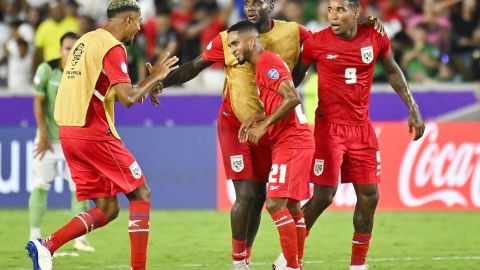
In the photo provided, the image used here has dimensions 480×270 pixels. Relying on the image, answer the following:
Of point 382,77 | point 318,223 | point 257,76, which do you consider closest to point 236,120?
point 257,76

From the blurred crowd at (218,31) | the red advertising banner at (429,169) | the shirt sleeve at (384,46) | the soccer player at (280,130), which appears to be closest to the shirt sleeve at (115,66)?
the soccer player at (280,130)

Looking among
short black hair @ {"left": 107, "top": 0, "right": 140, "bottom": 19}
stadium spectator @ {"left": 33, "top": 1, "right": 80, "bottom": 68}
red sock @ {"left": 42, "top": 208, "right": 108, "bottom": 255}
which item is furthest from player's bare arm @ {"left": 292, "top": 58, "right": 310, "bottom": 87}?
stadium spectator @ {"left": 33, "top": 1, "right": 80, "bottom": 68}

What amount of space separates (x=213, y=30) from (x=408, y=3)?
3479mm

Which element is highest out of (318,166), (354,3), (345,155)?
(354,3)

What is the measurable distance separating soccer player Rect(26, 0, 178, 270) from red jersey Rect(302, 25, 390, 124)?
1611 mm

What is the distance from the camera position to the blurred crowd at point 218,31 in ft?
62.7

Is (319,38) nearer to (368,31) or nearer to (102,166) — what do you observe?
(368,31)

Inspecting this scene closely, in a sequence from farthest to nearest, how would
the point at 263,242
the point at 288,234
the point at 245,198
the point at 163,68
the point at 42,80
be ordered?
the point at 263,242 < the point at 42,80 < the point at 245,198 < the point at 288,234 < the point at 163,68

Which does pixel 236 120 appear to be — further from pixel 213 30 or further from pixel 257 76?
pixel 213 30

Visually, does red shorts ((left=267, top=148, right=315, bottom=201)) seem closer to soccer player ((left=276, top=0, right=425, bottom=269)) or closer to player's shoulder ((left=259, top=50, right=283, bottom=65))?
soccer player ((left=276, top=0, right=425, bottom=269))

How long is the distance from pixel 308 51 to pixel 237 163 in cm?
124

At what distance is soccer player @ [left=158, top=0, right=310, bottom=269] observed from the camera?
10.6m

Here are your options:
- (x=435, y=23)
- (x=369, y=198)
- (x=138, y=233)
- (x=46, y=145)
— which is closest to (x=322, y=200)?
(x=369, y=198)

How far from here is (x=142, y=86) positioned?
952 centimetres
